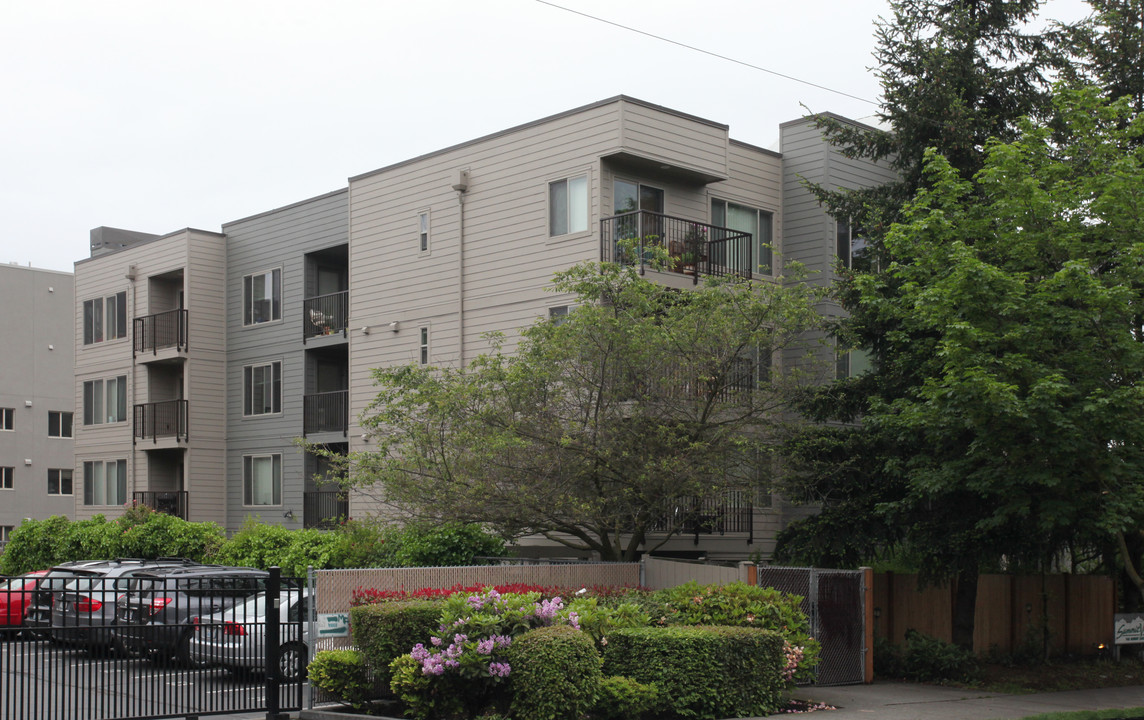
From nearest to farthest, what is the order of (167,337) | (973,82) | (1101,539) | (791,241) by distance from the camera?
1. (1101,539)
2. (973,82)
3. (791,241)
4. (167,337)

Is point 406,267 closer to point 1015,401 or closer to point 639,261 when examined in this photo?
point 639,261

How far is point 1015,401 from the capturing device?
48.1 feet

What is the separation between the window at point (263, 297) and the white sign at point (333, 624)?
2005 cm

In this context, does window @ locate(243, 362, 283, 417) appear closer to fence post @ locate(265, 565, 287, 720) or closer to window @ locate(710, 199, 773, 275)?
window @ locate(710, 199, 773, 275)

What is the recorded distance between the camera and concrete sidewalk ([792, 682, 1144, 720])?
14.5 m

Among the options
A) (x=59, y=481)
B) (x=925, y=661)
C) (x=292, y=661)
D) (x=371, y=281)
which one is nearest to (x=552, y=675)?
(x=292, y=661)

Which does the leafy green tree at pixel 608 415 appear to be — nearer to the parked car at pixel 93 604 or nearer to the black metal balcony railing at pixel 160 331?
the parked car at pixel 93 604

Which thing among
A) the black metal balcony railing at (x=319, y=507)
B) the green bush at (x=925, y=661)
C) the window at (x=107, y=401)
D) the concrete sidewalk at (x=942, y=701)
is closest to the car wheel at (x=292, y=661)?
the concrete sidewalk at (x=942, y=701)

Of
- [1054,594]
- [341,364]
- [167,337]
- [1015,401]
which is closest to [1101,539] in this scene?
[1054,594]

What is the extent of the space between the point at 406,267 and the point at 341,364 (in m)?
6.33

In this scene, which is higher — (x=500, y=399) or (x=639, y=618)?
(x=500, y=399)

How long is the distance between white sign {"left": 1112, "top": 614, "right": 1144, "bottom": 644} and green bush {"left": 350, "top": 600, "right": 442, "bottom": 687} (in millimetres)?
12635

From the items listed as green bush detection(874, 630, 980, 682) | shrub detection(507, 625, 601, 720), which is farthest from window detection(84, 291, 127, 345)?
shrub detection(507, 625, 601, 720)

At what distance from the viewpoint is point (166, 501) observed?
3541 centimetres
